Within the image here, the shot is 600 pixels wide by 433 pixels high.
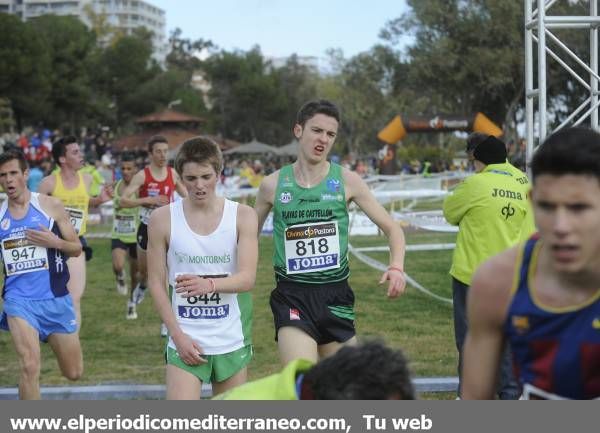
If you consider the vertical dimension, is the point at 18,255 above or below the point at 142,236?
above

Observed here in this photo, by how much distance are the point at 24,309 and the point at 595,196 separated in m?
4.88

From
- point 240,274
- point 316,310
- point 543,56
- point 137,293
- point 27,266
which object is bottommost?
point 137,293

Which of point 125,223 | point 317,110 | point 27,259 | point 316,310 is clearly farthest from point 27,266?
point 125,223

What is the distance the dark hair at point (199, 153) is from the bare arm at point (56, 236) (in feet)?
6.10

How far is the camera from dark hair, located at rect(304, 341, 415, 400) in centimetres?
247

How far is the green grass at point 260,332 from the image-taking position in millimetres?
8555

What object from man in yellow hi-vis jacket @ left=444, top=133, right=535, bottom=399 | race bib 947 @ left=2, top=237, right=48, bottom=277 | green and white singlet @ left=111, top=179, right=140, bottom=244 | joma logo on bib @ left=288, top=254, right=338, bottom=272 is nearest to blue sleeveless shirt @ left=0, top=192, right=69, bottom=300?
race bib 947 @ left=2, top=237, right=48, bottom=277

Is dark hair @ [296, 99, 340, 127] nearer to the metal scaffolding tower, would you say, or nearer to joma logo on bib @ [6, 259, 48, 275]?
joma logo on bib @ [6, 259, 48, 275]

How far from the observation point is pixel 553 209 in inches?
101

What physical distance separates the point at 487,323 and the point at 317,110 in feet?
10.9

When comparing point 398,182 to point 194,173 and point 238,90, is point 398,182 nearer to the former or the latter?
point 194,173

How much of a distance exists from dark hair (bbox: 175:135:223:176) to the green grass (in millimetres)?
3547

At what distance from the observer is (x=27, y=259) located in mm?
6695

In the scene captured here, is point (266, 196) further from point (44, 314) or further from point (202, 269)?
point (44, 314)
